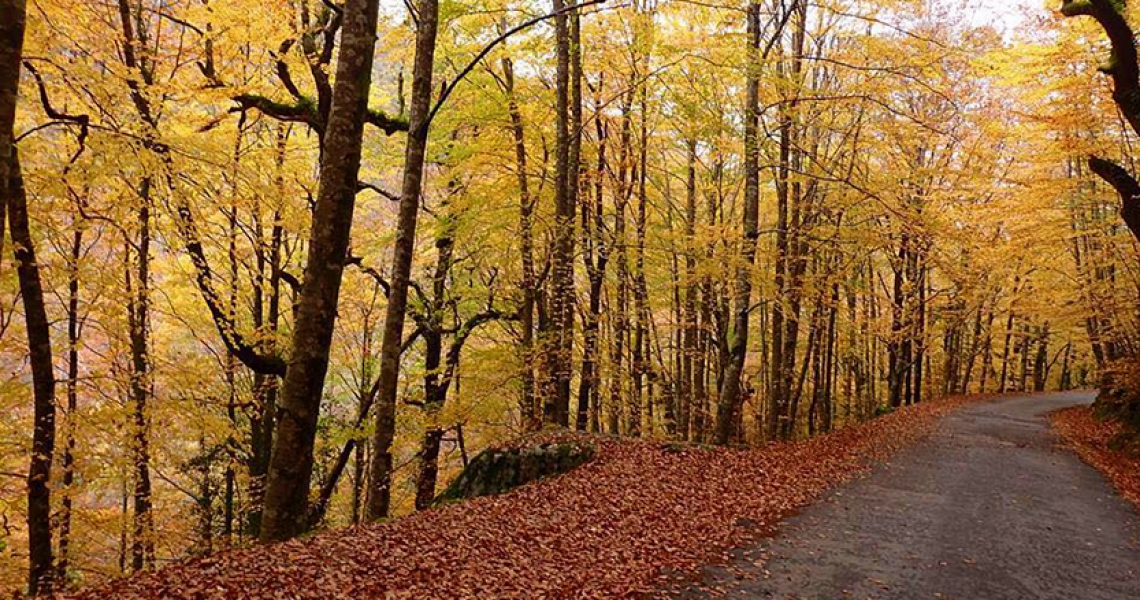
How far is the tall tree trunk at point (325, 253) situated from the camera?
6016mm

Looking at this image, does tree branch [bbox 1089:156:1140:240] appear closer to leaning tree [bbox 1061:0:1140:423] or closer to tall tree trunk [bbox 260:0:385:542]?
leaning tree [bbox 1061:0:1140:423]

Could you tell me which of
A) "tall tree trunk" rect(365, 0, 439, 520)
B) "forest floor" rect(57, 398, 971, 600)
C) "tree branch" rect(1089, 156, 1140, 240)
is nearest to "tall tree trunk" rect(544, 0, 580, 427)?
"forest floor" rect(57, 398, 971, 600)

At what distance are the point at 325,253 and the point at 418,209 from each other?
9.60 m

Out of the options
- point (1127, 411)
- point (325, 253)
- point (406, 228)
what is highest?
point (406, 228)

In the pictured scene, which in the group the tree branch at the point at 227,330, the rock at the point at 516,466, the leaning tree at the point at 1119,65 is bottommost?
the rock at the point at 516,466

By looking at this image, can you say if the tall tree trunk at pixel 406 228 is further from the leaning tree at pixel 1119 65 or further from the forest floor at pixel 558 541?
the leaning tree at pixel 1119 65

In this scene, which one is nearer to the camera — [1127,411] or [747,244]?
[747,244]

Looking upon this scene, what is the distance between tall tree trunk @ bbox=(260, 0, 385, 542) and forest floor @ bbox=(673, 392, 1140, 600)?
372 centimetres

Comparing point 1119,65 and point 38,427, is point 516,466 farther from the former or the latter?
point 1119,65

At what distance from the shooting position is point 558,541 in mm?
7000

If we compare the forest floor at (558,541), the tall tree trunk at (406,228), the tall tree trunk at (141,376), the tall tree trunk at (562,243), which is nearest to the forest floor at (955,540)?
the forest floor at (558,541)

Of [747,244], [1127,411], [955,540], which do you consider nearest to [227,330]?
[747,244]

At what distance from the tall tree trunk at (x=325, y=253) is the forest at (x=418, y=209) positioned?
3cm

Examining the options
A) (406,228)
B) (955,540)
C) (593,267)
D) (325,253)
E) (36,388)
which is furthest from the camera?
(593,267)
